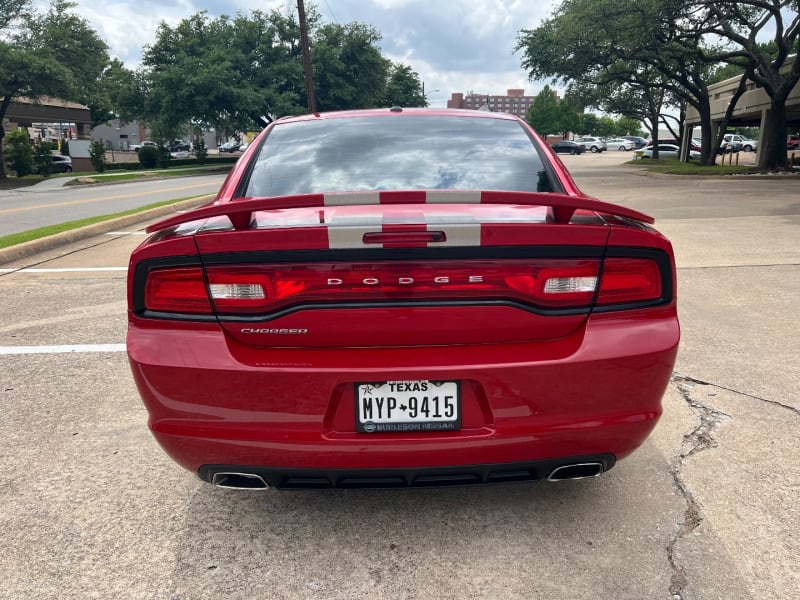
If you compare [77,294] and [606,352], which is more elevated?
[606,352]

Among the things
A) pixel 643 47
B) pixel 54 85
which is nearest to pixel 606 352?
pixel 643 47

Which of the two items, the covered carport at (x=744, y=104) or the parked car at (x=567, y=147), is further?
the parked car at (x=567, y=147)

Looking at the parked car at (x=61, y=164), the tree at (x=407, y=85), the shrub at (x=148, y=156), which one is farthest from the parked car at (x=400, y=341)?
the tree at (x=407, y=85)

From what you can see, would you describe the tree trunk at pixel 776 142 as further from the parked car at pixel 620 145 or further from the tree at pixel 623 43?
Result: the parked car at pixel 620 145

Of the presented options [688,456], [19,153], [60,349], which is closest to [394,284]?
[688,456]

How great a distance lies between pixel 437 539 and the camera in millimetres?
2402

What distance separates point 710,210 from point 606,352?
12.2 meters

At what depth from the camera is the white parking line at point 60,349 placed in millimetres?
4598

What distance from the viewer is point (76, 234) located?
10.3 m

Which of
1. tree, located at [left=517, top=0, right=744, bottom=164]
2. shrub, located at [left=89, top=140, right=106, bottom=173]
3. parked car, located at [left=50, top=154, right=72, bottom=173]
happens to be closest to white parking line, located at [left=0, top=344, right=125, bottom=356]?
tree, located at [left=517, top=0, right=744, bottom=164]

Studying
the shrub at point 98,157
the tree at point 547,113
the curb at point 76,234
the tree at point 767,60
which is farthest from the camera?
the tree at point 547,113

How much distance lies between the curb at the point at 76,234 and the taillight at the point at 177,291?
4575 millimetres

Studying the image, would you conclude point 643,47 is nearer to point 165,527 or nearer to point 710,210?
point 710,210

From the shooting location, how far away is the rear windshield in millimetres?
2791
